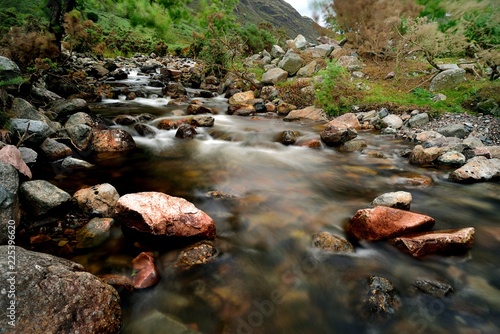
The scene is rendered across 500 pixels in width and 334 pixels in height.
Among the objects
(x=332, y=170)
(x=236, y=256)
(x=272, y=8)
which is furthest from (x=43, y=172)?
(x=272, y=8)

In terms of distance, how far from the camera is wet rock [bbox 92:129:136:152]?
6.48m

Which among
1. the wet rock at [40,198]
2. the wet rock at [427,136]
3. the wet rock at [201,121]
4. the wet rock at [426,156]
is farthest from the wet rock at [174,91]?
the wet rock at [426,156]

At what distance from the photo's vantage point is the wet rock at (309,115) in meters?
11.1

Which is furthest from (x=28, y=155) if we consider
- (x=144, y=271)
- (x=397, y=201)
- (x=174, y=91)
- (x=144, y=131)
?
(x=174, y=91)

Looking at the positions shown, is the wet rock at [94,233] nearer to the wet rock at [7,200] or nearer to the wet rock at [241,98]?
the wet rock at [7,200]

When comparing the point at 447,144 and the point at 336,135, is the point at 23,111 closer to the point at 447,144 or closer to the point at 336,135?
the point at 336,135

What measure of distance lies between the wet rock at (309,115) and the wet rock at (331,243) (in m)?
7.80

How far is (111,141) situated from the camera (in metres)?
6.59

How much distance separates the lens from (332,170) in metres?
6.54

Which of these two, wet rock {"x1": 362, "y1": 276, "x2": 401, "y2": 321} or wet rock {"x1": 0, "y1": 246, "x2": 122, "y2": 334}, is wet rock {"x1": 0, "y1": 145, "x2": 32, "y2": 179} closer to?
wet rock {"x1": 0, "y1": 246, "x2": 122, "y2": 334}

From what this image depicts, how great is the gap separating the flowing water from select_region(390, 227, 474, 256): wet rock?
0.11 metres

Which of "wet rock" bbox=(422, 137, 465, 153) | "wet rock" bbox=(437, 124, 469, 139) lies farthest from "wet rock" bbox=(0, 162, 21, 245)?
"wet rock" bbox=(437, 124, 469, 139)

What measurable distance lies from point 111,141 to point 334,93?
893cm

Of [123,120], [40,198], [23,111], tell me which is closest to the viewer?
[40,198]
